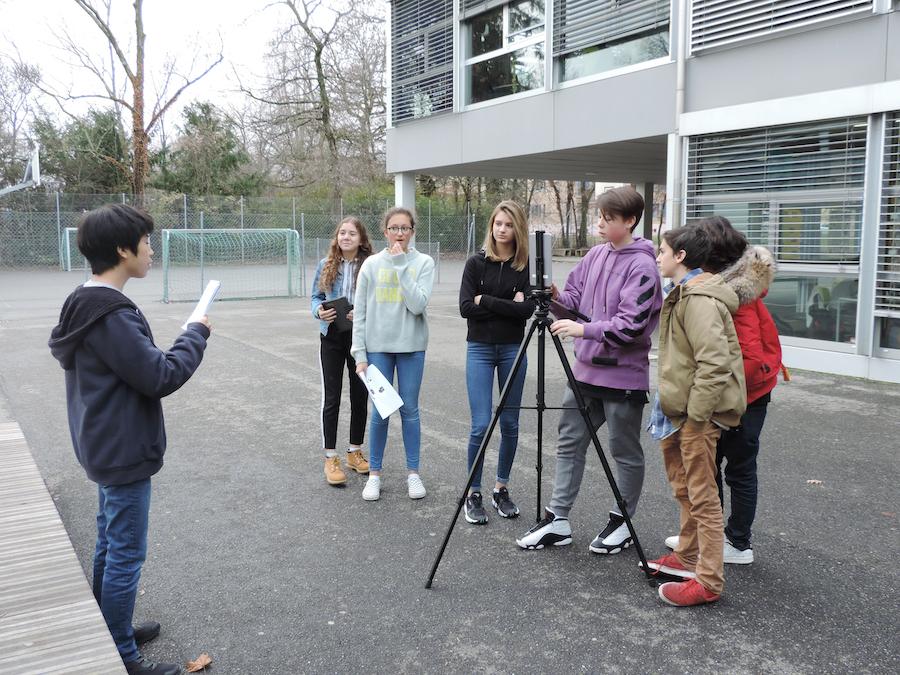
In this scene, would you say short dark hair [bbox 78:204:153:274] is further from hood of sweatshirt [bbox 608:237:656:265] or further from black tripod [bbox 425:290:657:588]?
hood of sweatshirt [bbox 608:237:656:265]

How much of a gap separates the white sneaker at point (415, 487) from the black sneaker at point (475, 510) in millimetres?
409

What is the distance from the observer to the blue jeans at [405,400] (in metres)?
4.78

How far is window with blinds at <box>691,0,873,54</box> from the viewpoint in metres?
8.35

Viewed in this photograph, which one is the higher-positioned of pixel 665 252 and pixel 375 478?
pixel 665 252

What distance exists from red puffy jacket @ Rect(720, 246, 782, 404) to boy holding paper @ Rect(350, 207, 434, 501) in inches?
74.5

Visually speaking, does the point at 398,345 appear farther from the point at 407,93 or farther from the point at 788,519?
the point at 407,93

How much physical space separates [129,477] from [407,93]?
46.1ft

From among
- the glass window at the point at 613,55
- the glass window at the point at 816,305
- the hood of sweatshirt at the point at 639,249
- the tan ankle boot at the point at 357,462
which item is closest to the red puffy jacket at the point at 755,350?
the hood of sweatshirt at the point at 639,249

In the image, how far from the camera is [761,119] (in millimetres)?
9148

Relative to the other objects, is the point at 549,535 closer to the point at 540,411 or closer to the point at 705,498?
the point at 540,411

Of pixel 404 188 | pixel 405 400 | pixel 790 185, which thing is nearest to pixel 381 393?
pixel 405 400

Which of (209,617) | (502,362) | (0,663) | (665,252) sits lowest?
(209,617)

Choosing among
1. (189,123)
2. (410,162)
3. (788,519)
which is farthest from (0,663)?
(189,123)

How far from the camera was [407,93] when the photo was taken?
15719 mm
